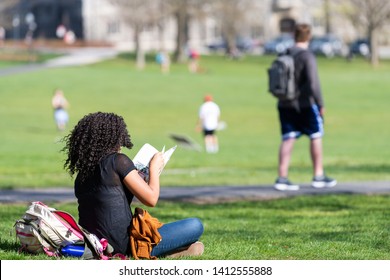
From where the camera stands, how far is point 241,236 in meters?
9.28

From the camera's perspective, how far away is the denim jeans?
7.59 meters

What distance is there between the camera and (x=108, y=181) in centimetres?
743

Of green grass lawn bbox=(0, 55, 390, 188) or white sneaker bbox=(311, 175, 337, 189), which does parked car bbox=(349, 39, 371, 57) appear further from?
white sneaker bbox=(311, 175, 337, 189)

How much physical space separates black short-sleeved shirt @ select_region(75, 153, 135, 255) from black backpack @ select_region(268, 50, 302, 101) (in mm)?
5914

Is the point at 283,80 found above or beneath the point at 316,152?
above

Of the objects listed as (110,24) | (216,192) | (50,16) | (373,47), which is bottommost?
(110,24)

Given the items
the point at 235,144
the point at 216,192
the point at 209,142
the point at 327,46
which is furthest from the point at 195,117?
the point at 327,46

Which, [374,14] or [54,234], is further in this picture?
[374,14]

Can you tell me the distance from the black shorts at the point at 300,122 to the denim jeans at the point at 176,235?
19.2ft

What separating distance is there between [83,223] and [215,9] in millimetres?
82708

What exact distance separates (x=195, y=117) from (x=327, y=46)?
168ft

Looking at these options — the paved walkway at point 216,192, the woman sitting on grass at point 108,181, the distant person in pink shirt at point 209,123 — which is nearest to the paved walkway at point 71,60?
the distant person in pink shirt at point 209,123

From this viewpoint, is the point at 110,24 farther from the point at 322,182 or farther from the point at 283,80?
the point at 283,80
